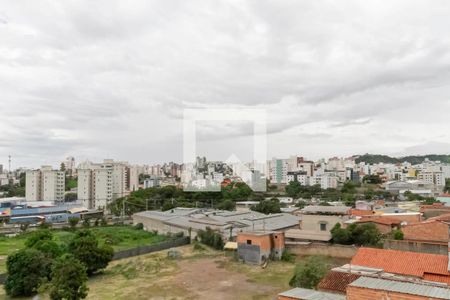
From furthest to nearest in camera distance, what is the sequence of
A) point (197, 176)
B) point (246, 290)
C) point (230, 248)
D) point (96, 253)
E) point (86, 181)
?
point (86, 181) → point (197, 176) → point (230, 248) → point (96, 253) → point (246, 290)

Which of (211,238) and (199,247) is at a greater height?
(211,238)

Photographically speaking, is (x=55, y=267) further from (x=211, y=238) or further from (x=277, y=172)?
(x=277, y=172)

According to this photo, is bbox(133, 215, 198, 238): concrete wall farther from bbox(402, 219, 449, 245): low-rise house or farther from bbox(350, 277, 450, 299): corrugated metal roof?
bbox(350, 277, 450, 299): corrugated metal roof

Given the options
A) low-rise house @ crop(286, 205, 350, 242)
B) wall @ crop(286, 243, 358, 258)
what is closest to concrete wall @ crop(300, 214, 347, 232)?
low-rise house @ crop(286, 205, 350, 242)

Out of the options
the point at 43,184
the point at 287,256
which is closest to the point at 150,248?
the point at 287,256

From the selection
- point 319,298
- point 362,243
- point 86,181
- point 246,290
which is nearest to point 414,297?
point 319,298

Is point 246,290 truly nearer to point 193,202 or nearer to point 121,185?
point 193,202
